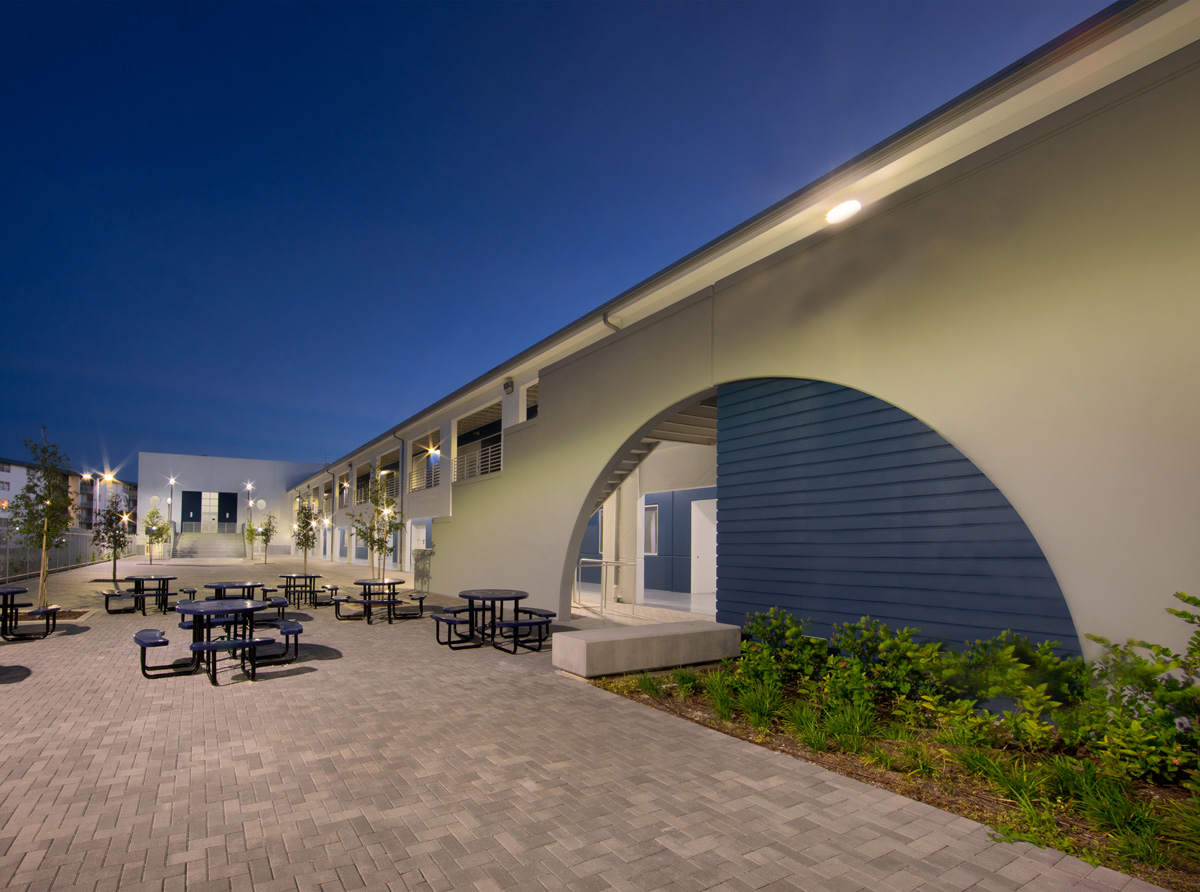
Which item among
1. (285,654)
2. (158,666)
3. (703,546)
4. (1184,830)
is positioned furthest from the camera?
(703,546)

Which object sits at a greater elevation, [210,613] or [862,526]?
[862,526]

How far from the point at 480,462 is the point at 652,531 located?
6.09 m

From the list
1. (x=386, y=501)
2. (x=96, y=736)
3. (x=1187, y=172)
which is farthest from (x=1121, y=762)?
(x=386, y=501)

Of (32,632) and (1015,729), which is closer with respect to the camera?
(1015,729)

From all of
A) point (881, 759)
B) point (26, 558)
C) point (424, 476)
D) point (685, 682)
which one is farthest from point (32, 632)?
point (26, 558)

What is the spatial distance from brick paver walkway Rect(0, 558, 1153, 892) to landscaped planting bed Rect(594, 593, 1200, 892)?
1.04 ft

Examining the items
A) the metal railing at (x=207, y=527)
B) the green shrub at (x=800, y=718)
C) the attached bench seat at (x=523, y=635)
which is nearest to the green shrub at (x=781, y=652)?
the green shrub at (x=800, y=718)

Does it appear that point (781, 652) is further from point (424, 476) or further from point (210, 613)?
point (424, 476)

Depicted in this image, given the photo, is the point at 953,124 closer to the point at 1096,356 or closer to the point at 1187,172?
the point at 1187,172

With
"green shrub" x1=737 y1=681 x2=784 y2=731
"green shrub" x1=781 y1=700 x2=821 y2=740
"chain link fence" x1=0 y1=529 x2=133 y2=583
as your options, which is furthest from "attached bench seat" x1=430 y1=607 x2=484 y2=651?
"chain link fence" x1=0 y1=529 x2=133 y2=583

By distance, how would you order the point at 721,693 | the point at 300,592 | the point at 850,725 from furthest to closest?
the point at 300,592 → the point at 721,693 → the point at 850,725

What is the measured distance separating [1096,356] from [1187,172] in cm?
143

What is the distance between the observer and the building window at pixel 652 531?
20.1 m

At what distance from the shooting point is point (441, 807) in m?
4.15
